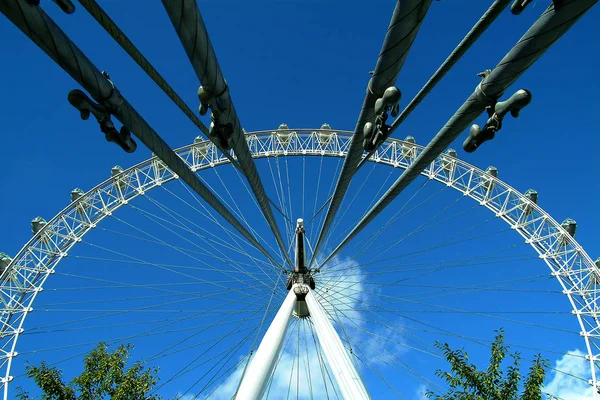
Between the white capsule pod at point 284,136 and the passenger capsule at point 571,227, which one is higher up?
the white capsule pod at point 284,136

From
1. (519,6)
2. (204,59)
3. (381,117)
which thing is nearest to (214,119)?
(204,59)

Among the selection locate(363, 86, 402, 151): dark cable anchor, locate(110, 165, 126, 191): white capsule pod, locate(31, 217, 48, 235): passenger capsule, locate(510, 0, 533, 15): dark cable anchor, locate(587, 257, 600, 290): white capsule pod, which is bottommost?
locate(363, 86, 402, 151): dark cable anchor

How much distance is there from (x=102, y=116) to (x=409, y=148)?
77.7 ft

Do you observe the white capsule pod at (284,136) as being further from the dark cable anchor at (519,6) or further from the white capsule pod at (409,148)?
the dark cable anchor at (519,6)

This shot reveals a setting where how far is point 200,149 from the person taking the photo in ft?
86.7

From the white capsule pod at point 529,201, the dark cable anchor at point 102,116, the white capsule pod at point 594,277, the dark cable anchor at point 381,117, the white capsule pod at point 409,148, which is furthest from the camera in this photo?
the white capsule pod at point 409,148

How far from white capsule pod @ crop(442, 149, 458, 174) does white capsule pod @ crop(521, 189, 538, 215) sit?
4.63 metres

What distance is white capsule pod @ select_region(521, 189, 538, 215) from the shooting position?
24109 millimetres

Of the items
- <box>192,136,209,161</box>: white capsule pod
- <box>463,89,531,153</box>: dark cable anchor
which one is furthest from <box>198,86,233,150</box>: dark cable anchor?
<box>192,136,209,161</box>: white capsule pod

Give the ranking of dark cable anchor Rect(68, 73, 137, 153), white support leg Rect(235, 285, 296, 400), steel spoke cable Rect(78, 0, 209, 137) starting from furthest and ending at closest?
white support leg Rect(235, 285, 296, 400) → dark cable anchor Rect(68, 73, 137, 153) → steel spoke cable Rect(78, 0, 209, 137)

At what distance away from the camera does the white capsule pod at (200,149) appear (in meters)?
26.3

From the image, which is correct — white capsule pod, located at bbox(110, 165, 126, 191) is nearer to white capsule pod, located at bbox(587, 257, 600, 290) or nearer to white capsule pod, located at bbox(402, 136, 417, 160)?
white capsule pod, located at bbox(402, 136, 417, 160)

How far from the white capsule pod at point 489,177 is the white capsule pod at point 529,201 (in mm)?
1967

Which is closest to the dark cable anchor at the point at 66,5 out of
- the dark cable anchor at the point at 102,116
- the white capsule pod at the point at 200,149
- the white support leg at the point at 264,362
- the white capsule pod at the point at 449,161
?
the dark cable anchor at the point at 102,116
